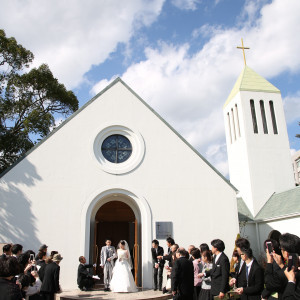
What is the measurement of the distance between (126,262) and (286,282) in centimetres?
730

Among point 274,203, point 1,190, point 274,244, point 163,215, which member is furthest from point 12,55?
point 274,244

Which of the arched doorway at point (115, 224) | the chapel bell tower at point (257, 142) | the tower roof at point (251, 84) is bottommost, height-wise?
the arched doorway at point (115, 224)

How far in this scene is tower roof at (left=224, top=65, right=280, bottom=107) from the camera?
839 inches

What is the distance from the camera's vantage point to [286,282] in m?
4.16

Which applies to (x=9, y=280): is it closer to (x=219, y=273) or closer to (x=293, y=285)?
(x=293, y=285)

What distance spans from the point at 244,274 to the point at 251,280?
287 millimetres

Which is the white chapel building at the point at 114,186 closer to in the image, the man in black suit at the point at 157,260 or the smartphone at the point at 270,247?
the man in black suit at the point at 157,260

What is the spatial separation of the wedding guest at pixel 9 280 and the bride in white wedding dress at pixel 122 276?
7.00 meters

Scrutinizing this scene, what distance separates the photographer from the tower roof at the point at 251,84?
2130 centimetres

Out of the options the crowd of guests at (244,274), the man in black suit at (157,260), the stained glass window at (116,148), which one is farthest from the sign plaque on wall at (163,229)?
the crowd of guests at (244,274)

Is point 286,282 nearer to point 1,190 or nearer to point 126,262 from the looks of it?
point 126,262

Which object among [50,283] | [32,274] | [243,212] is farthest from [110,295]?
[243,212]

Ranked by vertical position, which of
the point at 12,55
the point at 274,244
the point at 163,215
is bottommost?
the point at 274,244

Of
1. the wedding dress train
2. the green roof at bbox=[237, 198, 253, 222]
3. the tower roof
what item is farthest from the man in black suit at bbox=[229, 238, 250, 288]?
the tower roof
